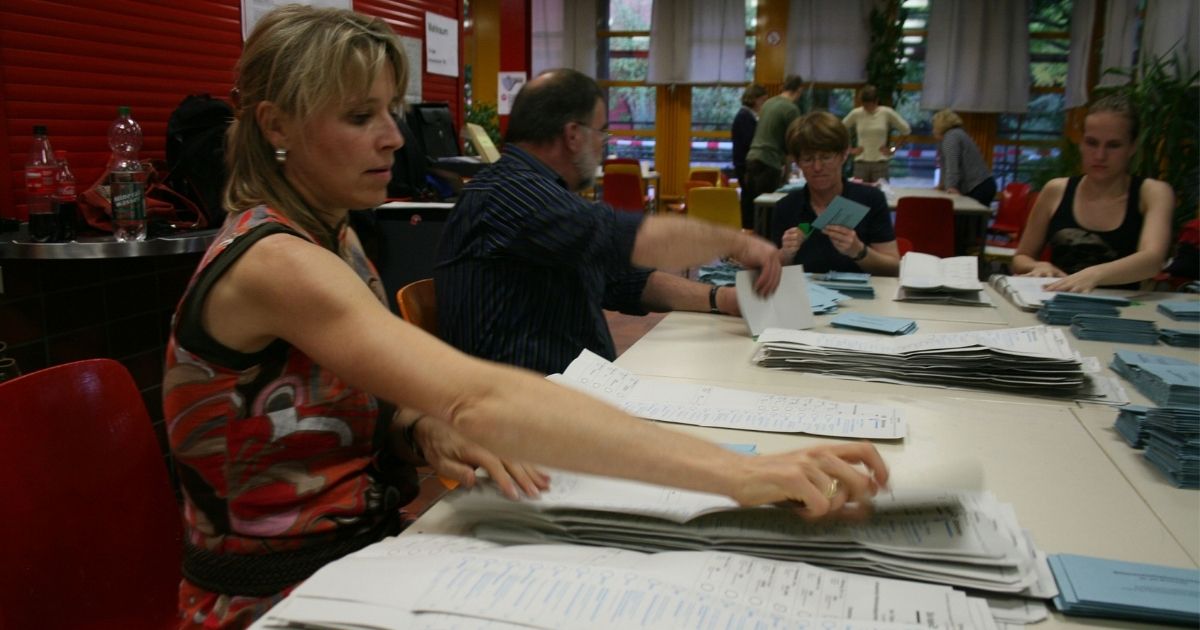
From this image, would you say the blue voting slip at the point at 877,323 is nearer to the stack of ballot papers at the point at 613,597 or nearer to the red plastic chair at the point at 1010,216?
the stack of ballot papers at the point at 613,597

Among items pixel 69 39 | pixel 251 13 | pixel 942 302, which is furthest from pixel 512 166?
pixel 251 13

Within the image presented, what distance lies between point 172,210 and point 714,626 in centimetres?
278

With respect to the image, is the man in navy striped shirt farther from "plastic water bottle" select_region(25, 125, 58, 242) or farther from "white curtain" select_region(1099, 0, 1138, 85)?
Result: "white curtain" select_region(1099, 0, 1138, 85)

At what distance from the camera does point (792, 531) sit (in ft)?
3.17

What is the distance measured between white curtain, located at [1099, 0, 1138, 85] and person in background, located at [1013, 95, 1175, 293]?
5864mm

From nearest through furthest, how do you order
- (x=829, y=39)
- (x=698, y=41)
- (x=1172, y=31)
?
1. (x=1172, y=31)
2. (x=829, y=39)
3. (x=698, y=41)

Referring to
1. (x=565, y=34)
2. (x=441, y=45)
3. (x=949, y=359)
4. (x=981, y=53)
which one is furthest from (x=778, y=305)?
(x=565, y=34)

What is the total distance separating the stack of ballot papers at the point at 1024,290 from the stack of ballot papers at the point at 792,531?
1.70m

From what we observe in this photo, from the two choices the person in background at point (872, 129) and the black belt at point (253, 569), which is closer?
the black belt at point (253, 569)

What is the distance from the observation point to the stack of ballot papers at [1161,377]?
1393 millimetres

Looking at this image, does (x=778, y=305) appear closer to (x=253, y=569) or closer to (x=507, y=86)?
(x=253, y=569)

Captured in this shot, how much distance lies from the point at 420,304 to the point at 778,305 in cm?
88

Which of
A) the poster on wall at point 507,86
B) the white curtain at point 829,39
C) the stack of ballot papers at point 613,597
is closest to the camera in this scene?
the stack of ballot papers at point 613,597

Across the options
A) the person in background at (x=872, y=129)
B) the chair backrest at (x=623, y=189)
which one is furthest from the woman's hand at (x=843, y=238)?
the person in background at (x=872, y=129)
